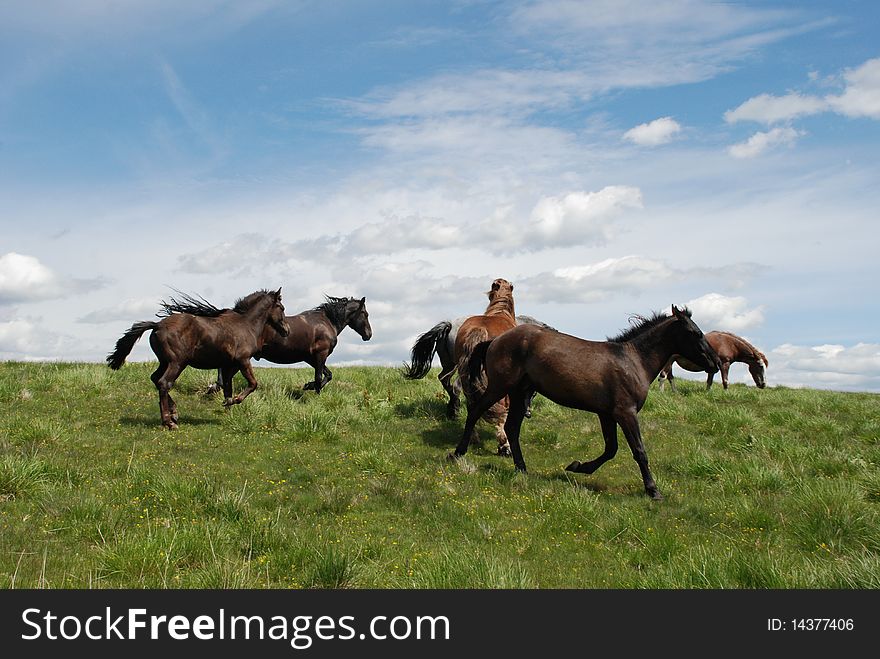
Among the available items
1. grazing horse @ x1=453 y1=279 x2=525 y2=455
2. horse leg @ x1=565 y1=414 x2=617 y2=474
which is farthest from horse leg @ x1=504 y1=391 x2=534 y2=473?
horse leg @ x1=565 y1=414 x2=617 y2=474

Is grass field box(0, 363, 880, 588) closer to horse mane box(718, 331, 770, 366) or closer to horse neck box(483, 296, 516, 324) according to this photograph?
horse neck box(483, 296, 516, 324)

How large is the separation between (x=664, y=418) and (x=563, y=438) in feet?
11.0

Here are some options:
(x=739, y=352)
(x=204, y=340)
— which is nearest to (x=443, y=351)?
(x=204, y=340)

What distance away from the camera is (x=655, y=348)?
9.98 m

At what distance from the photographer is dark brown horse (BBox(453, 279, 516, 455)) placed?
10961 mm

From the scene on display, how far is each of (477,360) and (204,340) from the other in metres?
5.43

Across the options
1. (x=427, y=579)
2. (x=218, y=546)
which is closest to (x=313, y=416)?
(x=218, y=546)

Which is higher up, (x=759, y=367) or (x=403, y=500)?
(x=759, y=367)

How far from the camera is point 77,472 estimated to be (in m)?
8.57

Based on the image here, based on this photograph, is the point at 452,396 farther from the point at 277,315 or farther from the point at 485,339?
the point at 277,315

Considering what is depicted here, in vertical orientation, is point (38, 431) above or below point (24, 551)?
above

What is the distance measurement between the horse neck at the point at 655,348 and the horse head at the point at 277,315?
26.2 feet

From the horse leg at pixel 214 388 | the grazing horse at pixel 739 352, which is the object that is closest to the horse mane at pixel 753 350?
the grazing horse at pixel 739 352

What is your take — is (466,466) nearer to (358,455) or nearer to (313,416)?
(358,455)
